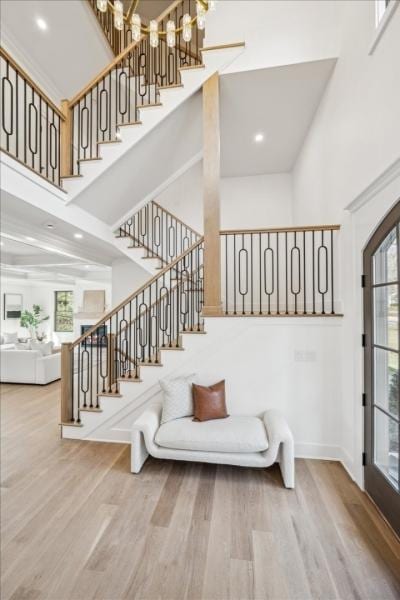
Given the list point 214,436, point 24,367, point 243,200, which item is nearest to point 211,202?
point 214,436

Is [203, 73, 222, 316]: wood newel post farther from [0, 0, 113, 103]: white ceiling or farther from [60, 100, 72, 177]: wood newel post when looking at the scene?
[0, 0, 113, 103]: white ceiling

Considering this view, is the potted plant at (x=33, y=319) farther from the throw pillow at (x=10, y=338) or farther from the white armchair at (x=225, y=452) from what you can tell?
the white armchair at (x=225, y=452)

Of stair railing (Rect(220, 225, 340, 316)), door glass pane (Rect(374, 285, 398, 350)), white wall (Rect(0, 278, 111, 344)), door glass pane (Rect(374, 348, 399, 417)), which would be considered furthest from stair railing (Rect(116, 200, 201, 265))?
white wall (Rect(0, 278, 111, 344))

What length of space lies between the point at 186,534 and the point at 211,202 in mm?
3128

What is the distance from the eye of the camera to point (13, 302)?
1096cm

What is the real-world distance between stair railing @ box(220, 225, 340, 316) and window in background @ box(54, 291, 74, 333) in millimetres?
9078

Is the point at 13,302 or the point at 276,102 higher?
the point at 276,102

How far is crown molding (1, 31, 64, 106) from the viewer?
400 cm

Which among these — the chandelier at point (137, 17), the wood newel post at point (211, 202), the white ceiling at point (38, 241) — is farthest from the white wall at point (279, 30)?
the white ceiling at point (38, 241)

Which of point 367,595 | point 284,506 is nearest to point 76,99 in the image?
point 284,506

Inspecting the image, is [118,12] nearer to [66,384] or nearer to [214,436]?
[214,436]

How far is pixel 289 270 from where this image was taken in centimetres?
529

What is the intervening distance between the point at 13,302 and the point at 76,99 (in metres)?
9.84

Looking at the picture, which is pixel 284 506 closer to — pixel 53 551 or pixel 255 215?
pixel 53 551
